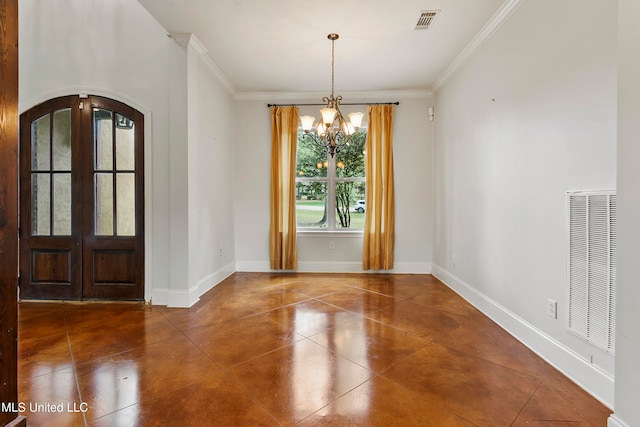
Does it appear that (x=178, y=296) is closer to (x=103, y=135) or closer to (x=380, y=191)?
(x=103, y=135)

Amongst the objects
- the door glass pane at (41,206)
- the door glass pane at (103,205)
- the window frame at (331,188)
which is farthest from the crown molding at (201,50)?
the door glass pane at (41,206)

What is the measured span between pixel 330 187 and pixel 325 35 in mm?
2414

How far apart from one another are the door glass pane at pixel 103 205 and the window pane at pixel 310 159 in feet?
8.92

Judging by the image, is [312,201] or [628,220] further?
[312,201]

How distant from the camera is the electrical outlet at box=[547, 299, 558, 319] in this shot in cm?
208

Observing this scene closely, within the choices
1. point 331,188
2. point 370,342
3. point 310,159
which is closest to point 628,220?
point 370,342

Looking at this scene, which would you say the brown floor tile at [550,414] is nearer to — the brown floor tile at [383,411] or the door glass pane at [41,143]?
the brown floor tile at [383,411]

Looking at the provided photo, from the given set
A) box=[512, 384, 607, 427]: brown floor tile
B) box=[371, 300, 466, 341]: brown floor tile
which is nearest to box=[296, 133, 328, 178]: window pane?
box=[371, 300, 466, 341]: brown floor tile

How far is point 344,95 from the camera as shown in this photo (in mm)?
4828

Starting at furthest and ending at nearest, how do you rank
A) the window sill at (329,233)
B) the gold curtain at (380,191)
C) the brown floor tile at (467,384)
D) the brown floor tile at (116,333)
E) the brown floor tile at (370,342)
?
the window sill at (329,233) → the gold curtain at (380,191) → the brown floor tile at (116,333) → the brown floor tile at (370,342) → the brown floor tile at (467,384)

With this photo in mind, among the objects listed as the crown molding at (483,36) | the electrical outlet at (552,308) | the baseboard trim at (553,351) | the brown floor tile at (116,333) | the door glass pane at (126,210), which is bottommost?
the brown floor tile at (116,333)

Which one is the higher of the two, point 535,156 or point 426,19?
point 426,19

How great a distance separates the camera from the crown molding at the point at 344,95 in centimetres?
477

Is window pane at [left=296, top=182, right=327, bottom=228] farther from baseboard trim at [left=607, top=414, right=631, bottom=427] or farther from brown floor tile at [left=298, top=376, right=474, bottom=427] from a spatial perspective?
baseboard trim at [left=607, top=414, right=631, bottom=427]
